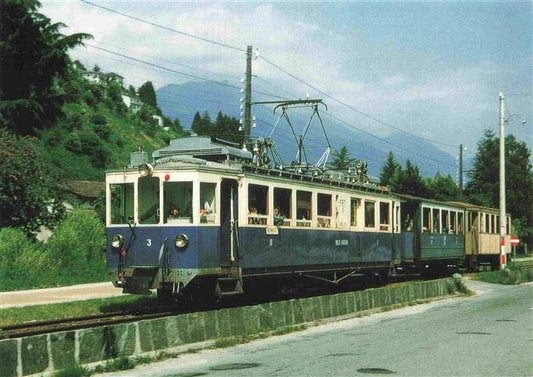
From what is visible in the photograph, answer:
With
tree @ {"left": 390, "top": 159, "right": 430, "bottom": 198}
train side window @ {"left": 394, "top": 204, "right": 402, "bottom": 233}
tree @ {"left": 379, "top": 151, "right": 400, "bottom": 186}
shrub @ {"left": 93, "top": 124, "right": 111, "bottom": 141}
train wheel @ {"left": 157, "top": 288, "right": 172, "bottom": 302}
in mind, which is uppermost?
shrub @ {"left": 93, "top": 124, "right": 111, "bottom": 141}

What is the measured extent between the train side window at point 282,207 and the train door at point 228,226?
1663 mm

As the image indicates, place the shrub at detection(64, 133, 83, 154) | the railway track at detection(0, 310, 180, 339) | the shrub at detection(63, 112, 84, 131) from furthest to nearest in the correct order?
the shrub at detection(63, 112, 84, 131), the shrub at detection(64, 133, 83, 154), the railway track at detection(0, 310, 180, 339)

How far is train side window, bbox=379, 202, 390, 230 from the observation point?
23.3 m

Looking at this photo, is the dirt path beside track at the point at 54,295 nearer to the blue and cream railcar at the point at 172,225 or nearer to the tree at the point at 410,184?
the blue and cream railcar at the point at 172,225

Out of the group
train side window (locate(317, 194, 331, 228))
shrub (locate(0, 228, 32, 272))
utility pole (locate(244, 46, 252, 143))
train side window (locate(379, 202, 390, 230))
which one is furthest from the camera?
utility pole (locate(244, 46, 252, 143))

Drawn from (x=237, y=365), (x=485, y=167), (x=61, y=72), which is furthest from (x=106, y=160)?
(x=237, y=365)

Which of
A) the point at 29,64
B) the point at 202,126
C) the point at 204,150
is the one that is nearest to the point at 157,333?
the point at 204,150

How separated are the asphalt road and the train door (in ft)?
8.25

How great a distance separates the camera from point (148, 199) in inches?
624

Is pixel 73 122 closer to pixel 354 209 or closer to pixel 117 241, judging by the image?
pixel 354 209

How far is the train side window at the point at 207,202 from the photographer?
1530 centimetres

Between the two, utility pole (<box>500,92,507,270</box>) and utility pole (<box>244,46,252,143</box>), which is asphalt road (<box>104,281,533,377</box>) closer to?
utility pole (<box>244,46,252,143</box>)

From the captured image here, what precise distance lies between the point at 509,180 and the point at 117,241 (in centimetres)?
5824

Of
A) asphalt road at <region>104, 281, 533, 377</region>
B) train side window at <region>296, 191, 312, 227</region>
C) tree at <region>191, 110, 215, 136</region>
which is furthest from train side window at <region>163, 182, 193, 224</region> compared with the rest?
tree at <region>191, 110, 215, 136</region>
